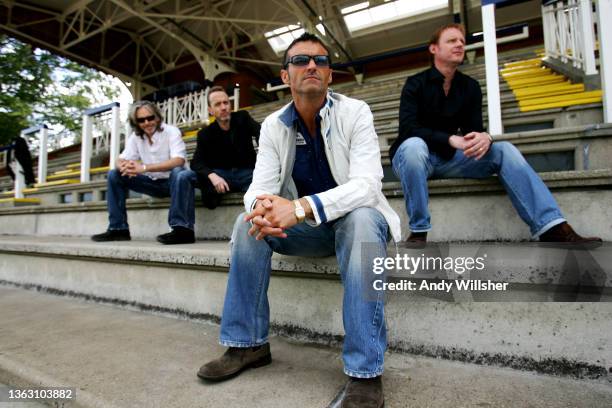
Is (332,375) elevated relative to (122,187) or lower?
lower

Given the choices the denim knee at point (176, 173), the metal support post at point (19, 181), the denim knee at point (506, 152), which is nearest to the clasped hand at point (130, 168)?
the denim knee at point (176, 173)

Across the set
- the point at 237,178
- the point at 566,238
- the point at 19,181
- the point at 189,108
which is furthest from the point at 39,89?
the point at 566,238

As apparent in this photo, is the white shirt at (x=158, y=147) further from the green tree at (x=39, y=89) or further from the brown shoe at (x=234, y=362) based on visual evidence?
the green tree at (x=39, y=89)

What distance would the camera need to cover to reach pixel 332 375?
3.45ft

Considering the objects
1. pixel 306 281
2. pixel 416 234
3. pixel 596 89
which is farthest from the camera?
pixel 596 89

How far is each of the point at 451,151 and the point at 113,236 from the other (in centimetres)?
241

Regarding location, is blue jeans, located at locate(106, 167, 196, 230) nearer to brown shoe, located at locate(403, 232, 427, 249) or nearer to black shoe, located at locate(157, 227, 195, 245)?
black shoe, located at locate(157, 227, 195, 245)

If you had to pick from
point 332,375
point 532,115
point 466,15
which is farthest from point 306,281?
point 466,15

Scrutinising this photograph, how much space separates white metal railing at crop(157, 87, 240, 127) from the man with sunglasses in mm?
6252

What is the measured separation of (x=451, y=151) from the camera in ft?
5.24

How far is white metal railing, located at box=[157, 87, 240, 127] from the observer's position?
7449 mm

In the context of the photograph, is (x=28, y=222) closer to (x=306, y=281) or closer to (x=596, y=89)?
(x=306, y=281)

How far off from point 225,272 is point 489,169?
130 cm

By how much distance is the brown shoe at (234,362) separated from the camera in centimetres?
103
